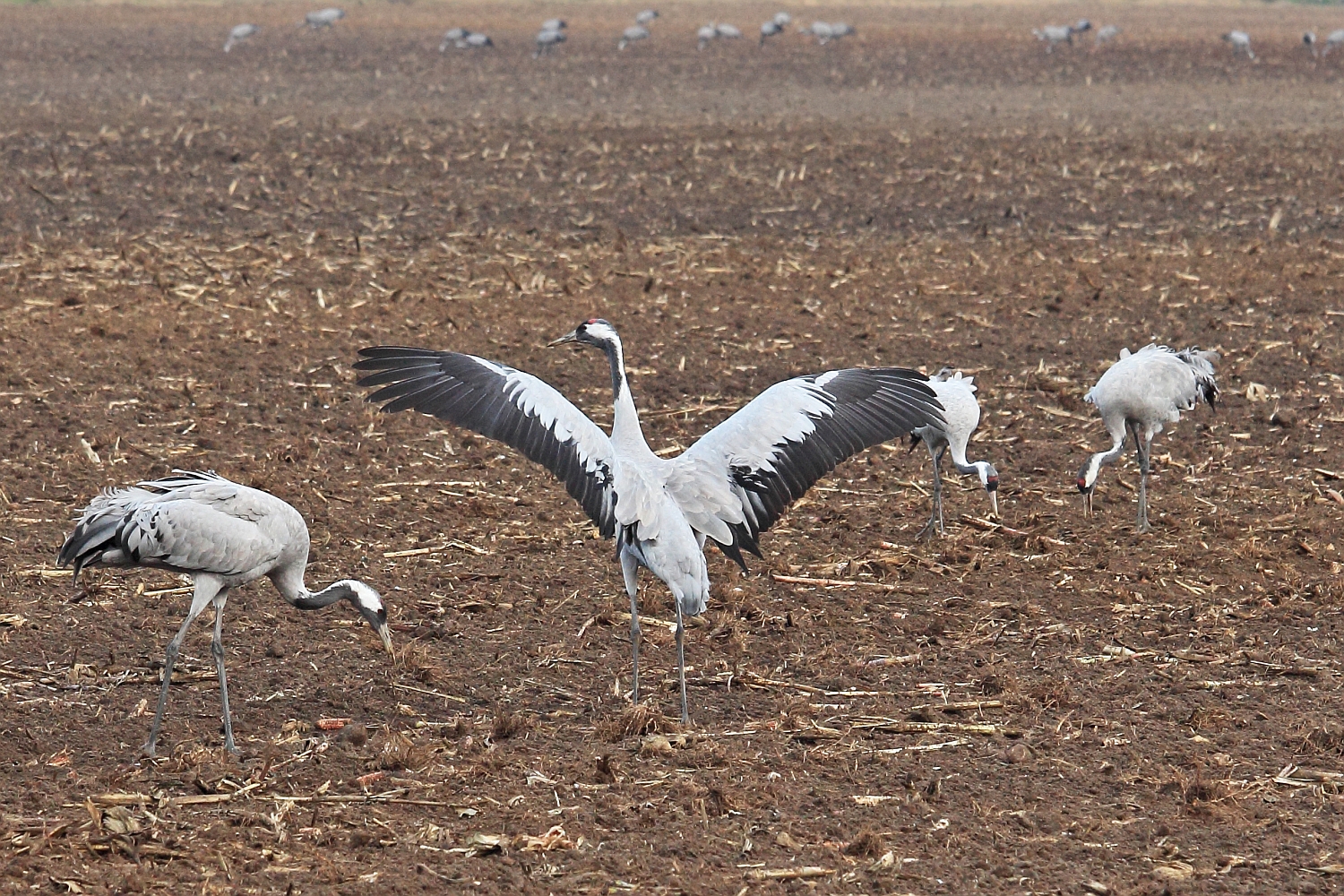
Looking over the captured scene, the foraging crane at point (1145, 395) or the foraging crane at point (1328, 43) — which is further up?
the foraging crane at point (1328, 43)

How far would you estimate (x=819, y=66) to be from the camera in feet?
106

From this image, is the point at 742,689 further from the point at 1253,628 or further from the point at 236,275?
the point at 236,275

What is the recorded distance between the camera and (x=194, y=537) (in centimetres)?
609

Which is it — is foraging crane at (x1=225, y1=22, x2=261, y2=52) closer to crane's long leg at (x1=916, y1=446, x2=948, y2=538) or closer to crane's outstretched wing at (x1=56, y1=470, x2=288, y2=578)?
crane's long leg at (x1=916, y1=446, x2=948, y2=538)

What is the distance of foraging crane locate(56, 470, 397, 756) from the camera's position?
6.08 metres

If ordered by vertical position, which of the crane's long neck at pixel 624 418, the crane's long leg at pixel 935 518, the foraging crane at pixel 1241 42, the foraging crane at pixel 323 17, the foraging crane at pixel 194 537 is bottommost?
the crane's long leg at pixel 935 518

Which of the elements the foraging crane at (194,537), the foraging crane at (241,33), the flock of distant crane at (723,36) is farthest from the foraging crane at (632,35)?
the foraging crane at (194,537)

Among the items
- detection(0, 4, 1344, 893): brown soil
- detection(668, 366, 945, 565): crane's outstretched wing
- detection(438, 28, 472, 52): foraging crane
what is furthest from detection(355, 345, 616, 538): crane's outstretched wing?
detection(438, 28, 472, 52): foraging crane

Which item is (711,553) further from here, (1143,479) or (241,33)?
(241,33)

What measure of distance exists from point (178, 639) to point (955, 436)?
459cm

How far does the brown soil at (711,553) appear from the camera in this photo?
542 cm

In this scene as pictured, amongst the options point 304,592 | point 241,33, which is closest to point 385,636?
point 304,592

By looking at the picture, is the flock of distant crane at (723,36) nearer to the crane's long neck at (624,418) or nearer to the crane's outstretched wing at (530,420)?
the crane's long neck at (624,418)

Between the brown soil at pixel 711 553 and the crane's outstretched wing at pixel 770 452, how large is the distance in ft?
2.32
